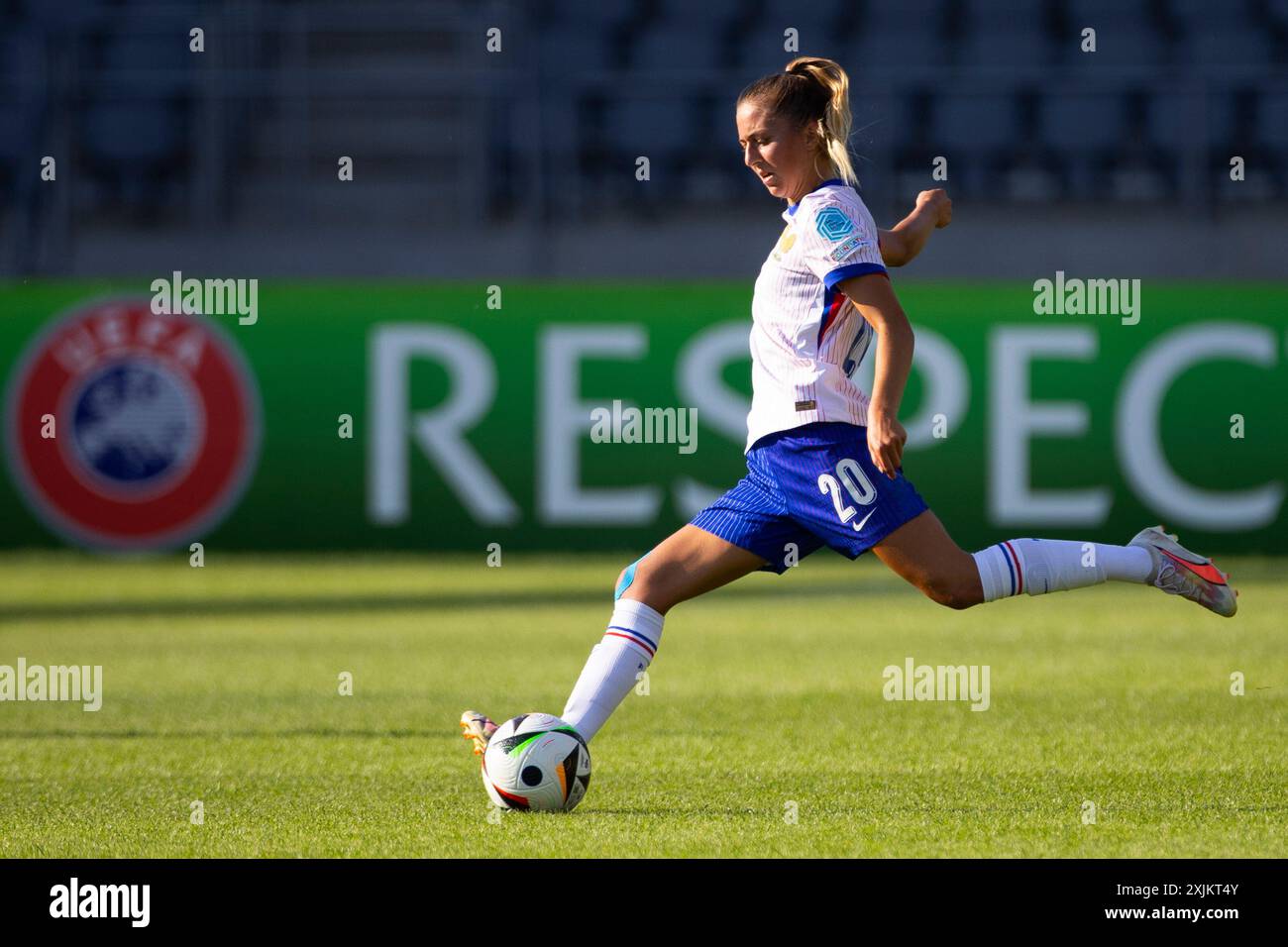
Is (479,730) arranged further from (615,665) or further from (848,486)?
(848,486)

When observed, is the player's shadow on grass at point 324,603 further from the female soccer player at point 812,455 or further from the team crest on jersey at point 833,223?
the team crest on jersey at point 833,223

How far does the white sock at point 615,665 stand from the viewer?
5.08 m

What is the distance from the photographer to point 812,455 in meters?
4.96

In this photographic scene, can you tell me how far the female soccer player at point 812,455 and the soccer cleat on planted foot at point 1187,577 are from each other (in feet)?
0.25

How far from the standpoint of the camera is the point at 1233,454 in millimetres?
13648

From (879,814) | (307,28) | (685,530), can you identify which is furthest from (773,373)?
(307,28)

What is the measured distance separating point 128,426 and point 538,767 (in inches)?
369

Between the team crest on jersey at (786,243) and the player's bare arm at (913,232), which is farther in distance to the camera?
the player's bare arm at (913,232)

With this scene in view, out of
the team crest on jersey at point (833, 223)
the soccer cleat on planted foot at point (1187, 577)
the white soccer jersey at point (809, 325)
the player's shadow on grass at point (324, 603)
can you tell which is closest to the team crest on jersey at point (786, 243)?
the white soccer jersey at point (809, 325)

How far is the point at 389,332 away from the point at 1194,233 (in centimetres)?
609

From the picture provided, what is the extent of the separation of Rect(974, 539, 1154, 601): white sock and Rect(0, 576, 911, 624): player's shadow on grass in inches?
246

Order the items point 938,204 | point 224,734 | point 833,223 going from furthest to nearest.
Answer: point 224,734 < point 938,204 < point 833,223

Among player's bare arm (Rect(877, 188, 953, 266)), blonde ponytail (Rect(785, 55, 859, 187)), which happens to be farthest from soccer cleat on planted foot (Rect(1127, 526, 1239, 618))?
blonde ponytail (Rect(785, 55, 859, 187))

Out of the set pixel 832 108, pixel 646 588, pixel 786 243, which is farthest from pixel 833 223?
pixel 646 588
